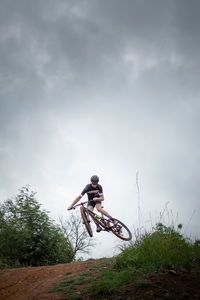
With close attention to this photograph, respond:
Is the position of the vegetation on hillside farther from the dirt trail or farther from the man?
the man

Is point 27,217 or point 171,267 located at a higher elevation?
point 27,217

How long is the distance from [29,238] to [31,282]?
26.3 feet

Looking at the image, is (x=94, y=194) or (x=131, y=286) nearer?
(x=131, y=286)

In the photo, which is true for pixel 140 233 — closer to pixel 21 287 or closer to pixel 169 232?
pixel 169 232

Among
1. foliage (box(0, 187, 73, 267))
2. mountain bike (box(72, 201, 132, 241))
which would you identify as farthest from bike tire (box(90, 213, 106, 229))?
foliage (box(0, 187, 73, 267))

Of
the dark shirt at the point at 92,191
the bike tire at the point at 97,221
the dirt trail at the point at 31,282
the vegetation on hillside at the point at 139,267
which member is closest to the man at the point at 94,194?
the dark shirt at the point at 92,191

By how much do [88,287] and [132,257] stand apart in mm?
1405

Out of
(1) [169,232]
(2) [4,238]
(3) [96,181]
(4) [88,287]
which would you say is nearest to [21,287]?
(4) [88,287]

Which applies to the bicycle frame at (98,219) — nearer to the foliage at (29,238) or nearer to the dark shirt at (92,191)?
the dark shirt at (92,191)

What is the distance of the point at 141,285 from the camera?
4.30 meters

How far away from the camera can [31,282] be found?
20.4ft

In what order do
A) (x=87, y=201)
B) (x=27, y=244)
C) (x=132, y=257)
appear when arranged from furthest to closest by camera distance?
(x=27, y=244), (x=87, y=201), (x=132, y=257)

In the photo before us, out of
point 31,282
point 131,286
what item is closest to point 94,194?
point 31,282

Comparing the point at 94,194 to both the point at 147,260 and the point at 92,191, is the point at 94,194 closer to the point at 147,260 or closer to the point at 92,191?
the point at 92,191
